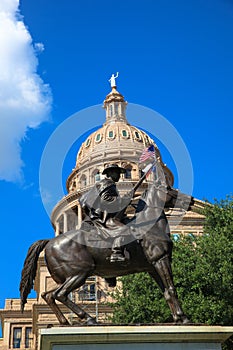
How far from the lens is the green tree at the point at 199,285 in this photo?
24219 millimetres

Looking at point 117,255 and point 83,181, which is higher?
point 83,181

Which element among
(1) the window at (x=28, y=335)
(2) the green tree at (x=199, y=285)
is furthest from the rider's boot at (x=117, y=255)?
(1) the window at (x=28, y=335)

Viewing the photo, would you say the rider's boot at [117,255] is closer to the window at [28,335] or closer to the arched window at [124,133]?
the window at [28,335]

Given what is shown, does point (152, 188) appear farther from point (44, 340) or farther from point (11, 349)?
point (11, 349)

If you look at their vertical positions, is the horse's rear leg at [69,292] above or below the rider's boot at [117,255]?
below

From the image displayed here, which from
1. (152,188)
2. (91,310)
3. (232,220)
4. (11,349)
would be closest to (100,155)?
(11,349)

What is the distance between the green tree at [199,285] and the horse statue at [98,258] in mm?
12815

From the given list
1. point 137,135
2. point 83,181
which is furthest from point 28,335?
point 137,135

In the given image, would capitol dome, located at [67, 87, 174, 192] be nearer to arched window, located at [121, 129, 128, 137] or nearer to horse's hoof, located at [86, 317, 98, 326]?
arched window, located at [121, 129, 128, 137]

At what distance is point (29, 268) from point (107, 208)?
2069 mm

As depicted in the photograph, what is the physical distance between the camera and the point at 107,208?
40.0ft

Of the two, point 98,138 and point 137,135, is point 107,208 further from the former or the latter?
point 98,138

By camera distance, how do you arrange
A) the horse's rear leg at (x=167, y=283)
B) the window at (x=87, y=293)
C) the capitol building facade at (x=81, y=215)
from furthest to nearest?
the window at (x=87, y=293), the capitol building facade at (x=81, y=215), the horse's rear leg at (x=167, y=283)

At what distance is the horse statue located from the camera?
38.1 ft
